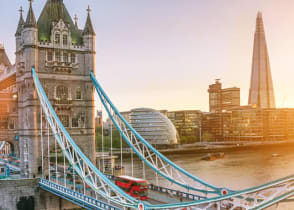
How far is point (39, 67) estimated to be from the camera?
113 ft

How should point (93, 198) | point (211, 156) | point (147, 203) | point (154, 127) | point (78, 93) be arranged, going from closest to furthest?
point (93, 198) → point (147, 203) → point (78, 93) → point (211, 156) → point (154, 127)

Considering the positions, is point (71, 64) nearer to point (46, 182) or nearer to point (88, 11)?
point (88, 11)

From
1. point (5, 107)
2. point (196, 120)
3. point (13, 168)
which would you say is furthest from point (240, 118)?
point (13, 168)

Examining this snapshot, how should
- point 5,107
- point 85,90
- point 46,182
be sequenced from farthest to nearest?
point 5,107, point 85,90, point 46,182

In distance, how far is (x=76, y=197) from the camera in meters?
24.7

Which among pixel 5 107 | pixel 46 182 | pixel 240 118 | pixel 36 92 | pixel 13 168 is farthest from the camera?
pixel 240 118

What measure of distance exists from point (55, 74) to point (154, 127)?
3188 inches

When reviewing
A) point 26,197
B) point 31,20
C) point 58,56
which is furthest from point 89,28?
point 26,197

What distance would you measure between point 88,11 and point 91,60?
485 cm

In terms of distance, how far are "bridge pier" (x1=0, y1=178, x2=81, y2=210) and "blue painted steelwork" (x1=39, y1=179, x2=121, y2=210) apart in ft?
2.44

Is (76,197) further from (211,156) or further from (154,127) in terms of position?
(154,127)

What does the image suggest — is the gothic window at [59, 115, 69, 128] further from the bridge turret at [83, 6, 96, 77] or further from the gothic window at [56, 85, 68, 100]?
the bridge turret at [83, 6, 96, 77]

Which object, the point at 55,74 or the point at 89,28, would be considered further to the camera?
the point at 89,28

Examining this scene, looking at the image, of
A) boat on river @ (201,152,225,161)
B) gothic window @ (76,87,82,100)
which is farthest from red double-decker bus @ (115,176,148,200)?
boat on river @ (201,152,225,161)
